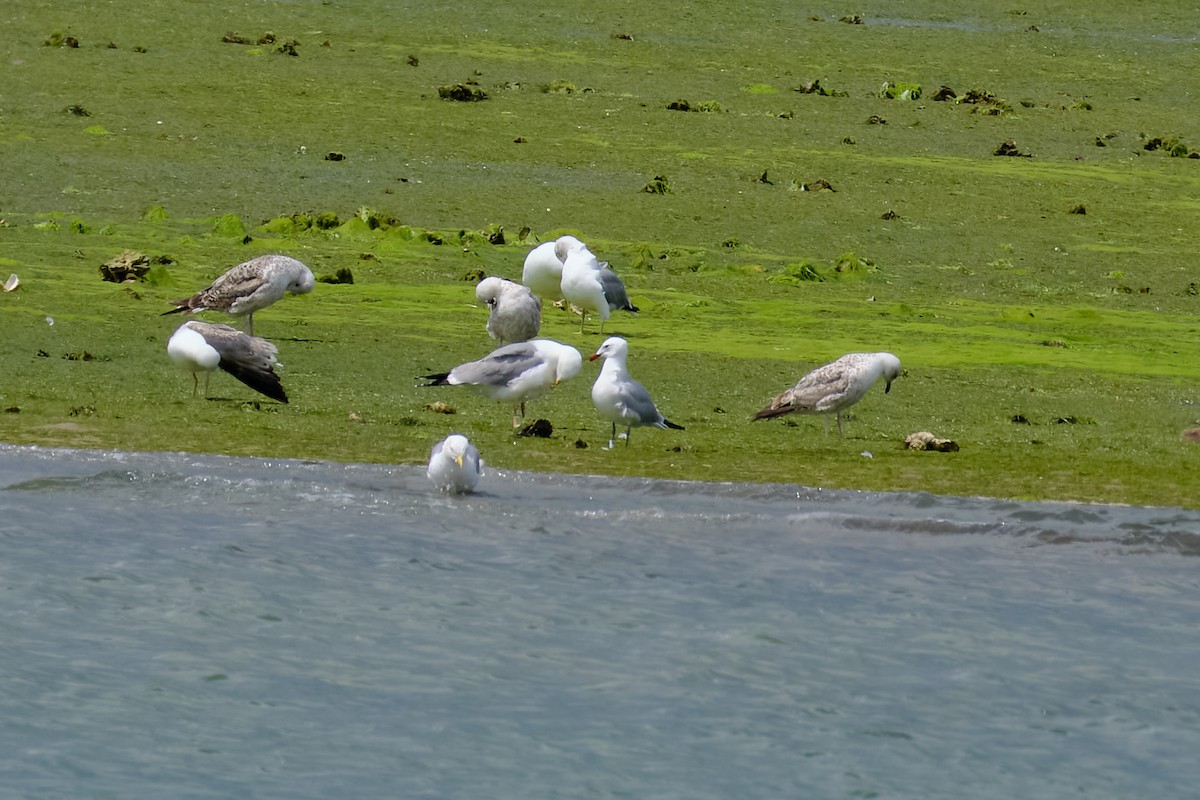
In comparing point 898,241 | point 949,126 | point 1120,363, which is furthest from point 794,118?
point 1120,363

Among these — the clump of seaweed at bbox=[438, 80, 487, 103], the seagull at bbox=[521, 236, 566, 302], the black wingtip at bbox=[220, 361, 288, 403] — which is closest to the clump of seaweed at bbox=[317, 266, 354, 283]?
the seagull at bbox=[521, 236, 566, 302]

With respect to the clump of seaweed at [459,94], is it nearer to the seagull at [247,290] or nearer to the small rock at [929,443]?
the seagull at [247,290]

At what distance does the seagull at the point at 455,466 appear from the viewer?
11602 mm

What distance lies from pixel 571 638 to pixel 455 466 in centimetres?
214

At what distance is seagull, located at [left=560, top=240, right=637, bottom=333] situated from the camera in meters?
18.0

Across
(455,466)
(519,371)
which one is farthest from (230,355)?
(455,466)

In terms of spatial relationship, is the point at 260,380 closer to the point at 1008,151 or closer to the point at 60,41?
the point at 1008,151

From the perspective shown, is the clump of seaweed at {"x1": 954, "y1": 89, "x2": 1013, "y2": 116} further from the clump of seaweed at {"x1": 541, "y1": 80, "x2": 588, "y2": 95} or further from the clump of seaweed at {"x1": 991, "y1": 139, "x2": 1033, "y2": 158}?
the clump of seaweed at {"x1": 541, "y1": 80, "x2": 588, "y2": 95}

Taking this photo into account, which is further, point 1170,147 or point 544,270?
point 1170,147

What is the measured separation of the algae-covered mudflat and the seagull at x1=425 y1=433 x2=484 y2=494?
101cm

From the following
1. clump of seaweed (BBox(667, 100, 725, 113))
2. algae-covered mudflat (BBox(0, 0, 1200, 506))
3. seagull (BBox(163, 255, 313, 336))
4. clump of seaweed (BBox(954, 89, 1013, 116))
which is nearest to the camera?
algae-covered mudflat (BBox(0, 0, 1200, 506))

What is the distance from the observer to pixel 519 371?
45.7 feet

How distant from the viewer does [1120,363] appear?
61.4 feet

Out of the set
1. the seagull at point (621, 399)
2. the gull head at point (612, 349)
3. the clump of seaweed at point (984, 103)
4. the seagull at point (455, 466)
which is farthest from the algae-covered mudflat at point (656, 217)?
the seagull at point (455, 466)
